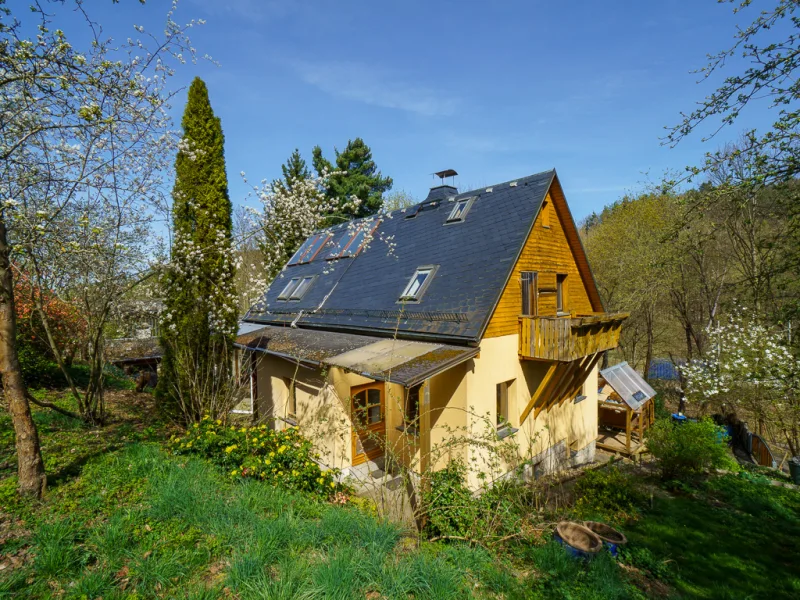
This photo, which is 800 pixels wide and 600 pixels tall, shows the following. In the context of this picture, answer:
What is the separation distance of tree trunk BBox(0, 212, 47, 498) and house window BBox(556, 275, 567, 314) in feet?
39.3

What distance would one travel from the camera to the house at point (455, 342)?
27.6ft

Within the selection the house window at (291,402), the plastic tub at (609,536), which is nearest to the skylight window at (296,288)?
the house window at (291,402)

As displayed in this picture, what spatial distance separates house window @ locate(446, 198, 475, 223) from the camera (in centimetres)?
1195

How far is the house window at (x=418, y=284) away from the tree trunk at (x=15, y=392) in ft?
24.9

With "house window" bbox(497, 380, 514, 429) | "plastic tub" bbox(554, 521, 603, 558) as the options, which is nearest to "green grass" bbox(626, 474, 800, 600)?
"plastic tub" bbox(554, 521, 603, 558)

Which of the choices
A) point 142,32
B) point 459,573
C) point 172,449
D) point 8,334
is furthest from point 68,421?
point 459,573

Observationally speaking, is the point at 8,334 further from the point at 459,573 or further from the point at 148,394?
the point at 148,394

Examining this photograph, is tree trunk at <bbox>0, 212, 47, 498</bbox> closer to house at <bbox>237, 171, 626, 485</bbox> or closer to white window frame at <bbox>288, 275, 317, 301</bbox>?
house at <bbox>237, 171, 626, 485</bbox>

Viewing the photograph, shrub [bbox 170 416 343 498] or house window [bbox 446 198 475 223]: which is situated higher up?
house window [bbox 446 198 475 223]

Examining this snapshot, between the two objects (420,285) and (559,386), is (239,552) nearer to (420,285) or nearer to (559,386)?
(420,285)

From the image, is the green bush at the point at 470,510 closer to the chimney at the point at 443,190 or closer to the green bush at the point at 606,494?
the green bush at the point at 606,494

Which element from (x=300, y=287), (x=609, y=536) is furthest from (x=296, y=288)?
(x=609, y=536)

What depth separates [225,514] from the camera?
14.6ft

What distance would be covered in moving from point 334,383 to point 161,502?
5252 mm
